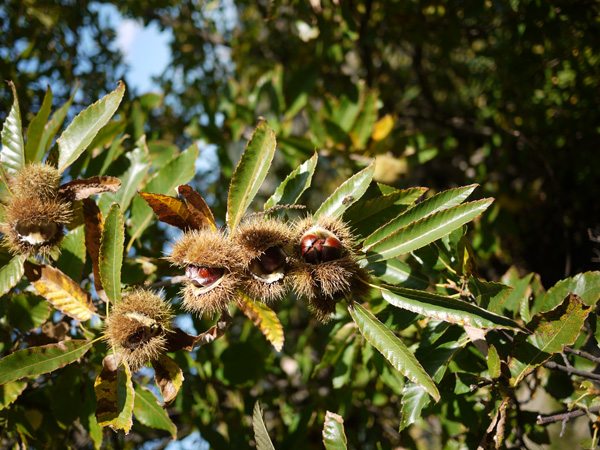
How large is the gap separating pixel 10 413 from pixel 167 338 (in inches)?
31.0

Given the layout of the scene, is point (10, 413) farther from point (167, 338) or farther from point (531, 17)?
point (531, 17)

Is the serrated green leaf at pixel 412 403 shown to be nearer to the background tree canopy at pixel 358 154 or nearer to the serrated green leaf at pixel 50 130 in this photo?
the background tree canopy at pixel 358 154

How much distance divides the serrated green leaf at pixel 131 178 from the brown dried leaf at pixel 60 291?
0.34 m

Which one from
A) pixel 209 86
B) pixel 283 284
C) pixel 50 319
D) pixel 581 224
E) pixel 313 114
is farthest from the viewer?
pixel 209 86

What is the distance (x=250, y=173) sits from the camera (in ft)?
3.57

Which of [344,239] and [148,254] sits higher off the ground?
[344,239]

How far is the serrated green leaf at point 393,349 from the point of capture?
0.87 m

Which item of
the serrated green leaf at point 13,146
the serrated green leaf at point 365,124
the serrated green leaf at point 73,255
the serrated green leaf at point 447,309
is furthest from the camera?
the serrated green leaf at point 365,124

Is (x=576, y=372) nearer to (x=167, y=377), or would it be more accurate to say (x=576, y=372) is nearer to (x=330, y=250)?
(x=330, y=250)

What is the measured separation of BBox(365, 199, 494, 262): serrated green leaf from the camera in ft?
3.03

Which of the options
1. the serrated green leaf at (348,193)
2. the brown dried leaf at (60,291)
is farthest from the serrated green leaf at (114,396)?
the serrated green leaf at (348,193)

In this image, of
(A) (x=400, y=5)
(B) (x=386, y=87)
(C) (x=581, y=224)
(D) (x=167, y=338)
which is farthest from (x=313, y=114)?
(C) (x=581, y=224)

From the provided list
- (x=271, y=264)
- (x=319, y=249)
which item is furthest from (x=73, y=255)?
(x=319, y=249)

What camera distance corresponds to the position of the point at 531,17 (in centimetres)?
170
